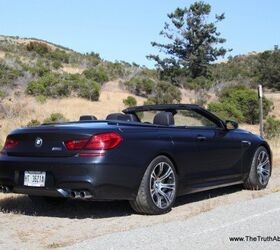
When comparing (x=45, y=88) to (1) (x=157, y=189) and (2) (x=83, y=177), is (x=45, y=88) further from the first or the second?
(2) (x=83, y=177)

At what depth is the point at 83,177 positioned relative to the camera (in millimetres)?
6805

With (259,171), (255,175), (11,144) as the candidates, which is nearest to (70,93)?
(259,171)

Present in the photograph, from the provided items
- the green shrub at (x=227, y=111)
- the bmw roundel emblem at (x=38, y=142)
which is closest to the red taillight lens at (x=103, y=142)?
the bmw roundel emblem at (x=38, y=142)

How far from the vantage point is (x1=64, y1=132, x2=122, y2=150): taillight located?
6.92m

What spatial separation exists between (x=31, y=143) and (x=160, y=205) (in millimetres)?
1770

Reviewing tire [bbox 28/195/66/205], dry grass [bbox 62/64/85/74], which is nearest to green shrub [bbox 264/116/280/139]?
tire [bbox 28/195/66/205]

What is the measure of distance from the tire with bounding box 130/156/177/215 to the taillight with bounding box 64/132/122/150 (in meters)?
0.59

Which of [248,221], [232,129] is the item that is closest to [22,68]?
[232,129]

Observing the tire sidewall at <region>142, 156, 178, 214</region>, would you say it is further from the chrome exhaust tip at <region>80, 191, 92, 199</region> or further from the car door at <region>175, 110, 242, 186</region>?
the chrome exhaust tip at <region>80, 191, 92, 199</region>

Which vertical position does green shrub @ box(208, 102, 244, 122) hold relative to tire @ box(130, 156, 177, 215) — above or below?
above

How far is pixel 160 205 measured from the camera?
7.41 metres

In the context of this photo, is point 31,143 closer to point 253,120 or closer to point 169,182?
point 169,182

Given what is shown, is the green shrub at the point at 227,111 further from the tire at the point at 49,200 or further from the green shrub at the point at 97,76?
the tire at the point at 49,200

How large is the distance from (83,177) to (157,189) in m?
1.08
